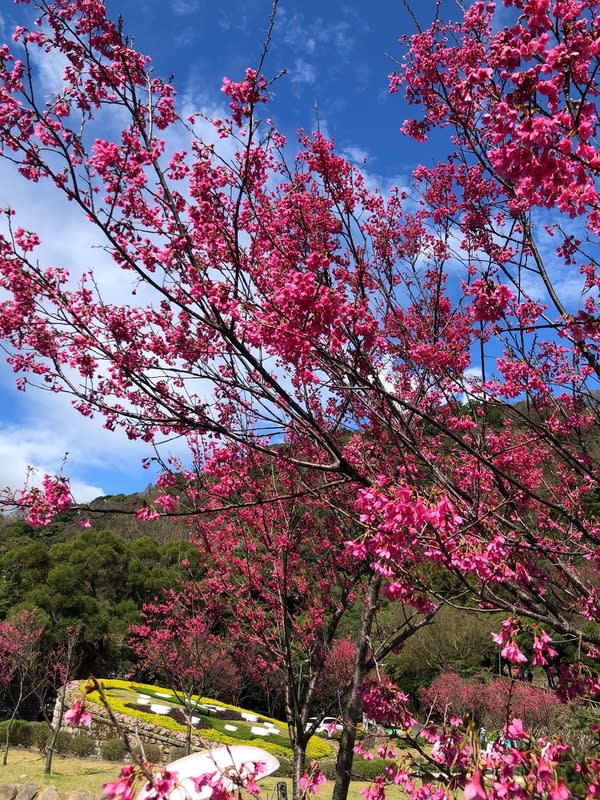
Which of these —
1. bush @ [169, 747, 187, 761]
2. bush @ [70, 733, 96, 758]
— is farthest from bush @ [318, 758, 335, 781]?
bush @ [70, 733, 96, 758]

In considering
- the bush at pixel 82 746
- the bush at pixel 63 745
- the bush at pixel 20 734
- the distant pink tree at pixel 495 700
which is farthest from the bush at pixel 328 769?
the bush at pixel 20 734

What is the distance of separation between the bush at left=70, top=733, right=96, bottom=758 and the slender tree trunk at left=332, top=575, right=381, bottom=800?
1270 centimetres

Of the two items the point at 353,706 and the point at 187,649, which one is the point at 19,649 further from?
the point at 353,706

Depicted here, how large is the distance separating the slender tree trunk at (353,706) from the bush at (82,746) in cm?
1270

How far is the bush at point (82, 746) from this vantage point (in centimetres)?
1471

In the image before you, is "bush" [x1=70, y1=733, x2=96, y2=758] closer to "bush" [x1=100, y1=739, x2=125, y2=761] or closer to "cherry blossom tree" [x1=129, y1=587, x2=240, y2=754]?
"bush" [x1=100, y1=739, x2=125, y2=761]

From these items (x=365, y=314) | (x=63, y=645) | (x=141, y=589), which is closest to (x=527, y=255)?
(x=365, y=314)

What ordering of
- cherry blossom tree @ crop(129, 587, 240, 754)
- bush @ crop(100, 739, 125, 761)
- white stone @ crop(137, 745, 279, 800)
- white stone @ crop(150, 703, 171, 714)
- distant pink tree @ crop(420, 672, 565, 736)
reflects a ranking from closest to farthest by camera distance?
white stone @ crop(137, 745, 279, 800) → cherry blossom tree @ crop(129, 587, 240, 754) → bush @ crop(100, 739, 125, 761) → distant pink tree @ crop(420, 672, 565, 736) → white stone @ crop(150, 703, 171, 714)

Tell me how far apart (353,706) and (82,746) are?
13716mm

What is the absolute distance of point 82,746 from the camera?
14.8 m

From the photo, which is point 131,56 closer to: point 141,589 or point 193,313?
point 193,313

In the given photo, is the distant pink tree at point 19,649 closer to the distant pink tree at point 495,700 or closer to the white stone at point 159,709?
the white stone at point 159,709

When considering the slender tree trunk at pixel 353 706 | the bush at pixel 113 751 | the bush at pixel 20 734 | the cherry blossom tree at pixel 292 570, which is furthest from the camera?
the bush at pixel 20 734

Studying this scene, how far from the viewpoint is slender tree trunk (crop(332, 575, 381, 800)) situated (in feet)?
15.8
